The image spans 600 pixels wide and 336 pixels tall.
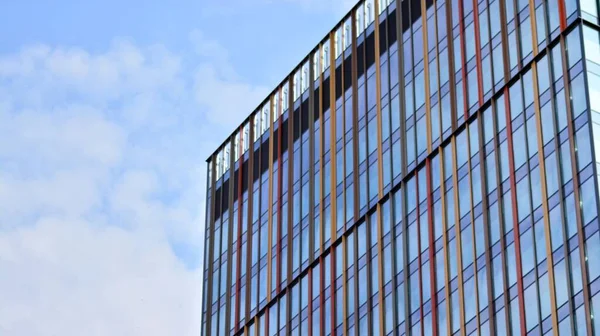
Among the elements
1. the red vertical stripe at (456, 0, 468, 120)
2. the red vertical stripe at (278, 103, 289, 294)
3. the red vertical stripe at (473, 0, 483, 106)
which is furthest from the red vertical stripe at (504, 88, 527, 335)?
the red vertical stripe at (278, 103, 289, 294)

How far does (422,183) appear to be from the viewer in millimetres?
86188

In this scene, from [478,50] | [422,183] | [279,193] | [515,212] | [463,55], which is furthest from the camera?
[279,193]

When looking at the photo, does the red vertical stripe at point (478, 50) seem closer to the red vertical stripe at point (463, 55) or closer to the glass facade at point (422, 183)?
the glass facade at point (422, 183)

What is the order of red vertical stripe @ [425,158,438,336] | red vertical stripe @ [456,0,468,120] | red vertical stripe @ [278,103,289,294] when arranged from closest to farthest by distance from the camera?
red vertical stripe @ [425,158,438,336]
red vertical stripe @ [456,0,468,120]
red vertical stripe @ [278,103,289,294]

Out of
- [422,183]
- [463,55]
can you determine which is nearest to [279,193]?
[422,183]

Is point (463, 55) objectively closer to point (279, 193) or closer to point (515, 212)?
point (515, 212)

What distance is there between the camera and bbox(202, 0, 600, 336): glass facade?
2916 inches

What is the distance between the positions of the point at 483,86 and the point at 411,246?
10028 mm

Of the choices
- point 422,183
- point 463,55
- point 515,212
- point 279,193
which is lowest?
point 515,212

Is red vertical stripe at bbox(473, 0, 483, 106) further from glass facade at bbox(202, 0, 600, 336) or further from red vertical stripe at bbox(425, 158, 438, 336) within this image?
red vertical stripe at bbox(425, 158, 438, 336)

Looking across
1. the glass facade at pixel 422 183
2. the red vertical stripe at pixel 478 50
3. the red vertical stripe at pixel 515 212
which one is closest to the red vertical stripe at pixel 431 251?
the glass facade at pixel 422 183

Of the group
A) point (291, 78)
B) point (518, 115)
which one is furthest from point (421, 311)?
point (291, 78)

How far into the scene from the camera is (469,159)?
81.8 m

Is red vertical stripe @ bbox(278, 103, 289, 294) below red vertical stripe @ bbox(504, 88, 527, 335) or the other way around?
the other way around
